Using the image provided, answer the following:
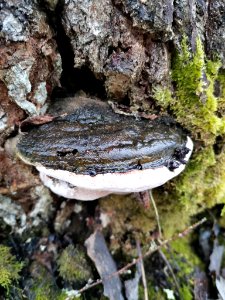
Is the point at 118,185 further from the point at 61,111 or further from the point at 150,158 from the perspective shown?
the point at 61,111

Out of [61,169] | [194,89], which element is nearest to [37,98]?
[61,169]

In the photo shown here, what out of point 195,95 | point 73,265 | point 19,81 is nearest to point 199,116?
point 195,95

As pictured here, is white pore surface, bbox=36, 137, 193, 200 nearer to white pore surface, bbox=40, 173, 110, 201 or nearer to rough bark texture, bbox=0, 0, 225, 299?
white pore surface, bbox=40, 173, 110, 201

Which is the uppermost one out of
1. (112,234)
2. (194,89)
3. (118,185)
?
(194,89)

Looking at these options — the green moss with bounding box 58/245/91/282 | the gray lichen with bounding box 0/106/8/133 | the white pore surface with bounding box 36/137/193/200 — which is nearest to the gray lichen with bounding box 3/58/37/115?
the gray lichen with bounding box 0/106/8/133

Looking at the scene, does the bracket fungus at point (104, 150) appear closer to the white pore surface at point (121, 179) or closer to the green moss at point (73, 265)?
the white pore surface at point (121, 179)

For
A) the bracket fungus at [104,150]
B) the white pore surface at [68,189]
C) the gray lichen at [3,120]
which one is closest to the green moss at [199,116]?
the bracket fungus at [104,150]
